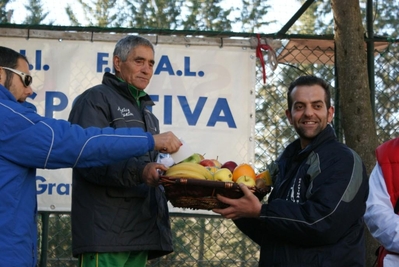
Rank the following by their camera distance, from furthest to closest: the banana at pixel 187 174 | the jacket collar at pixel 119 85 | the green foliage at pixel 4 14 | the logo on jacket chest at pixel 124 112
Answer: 1. the green foliage at pixel 4 14
2. the jacket collar at pixel 119 85
3. the logo on jacket chest at pixel 124 112
4. the banana at pixel 187 174

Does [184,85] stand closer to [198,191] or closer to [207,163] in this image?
[207,163]

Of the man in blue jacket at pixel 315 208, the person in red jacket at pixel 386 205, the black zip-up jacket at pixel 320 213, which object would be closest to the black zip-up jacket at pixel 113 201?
the man in blue jacket at pixel 315 208

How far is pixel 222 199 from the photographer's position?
146 inches

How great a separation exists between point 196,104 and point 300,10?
1.17 meters

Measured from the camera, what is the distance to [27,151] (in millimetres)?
3572

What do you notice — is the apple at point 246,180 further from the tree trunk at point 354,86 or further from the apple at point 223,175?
the tree trunk at point 354,86

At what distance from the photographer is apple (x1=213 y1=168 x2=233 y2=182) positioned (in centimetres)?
379

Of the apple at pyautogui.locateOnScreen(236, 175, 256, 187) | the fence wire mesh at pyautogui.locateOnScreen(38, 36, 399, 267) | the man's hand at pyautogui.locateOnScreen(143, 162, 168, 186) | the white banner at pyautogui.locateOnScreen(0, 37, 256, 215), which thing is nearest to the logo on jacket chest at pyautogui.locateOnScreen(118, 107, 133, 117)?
the man's hand at pyautogui.locateOnScreen(143, 162, 168, 186)

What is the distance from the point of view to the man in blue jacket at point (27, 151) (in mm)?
3557

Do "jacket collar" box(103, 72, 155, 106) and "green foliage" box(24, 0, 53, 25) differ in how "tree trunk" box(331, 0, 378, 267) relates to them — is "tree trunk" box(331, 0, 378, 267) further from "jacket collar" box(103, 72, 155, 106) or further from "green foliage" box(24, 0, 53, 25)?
"green foliage" box(24, 0, 53, 25)

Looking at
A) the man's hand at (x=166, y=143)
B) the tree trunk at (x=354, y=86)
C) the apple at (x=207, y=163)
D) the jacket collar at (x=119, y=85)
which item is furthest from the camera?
the tree trunk at (x=354, y=86)

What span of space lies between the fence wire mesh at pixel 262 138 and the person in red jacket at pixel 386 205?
6.99 feet

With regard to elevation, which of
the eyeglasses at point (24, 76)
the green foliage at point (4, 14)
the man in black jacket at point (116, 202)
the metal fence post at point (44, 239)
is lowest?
the metal fence post at point (44, 239)

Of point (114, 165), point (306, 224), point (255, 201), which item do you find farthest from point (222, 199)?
point (114, 165)
